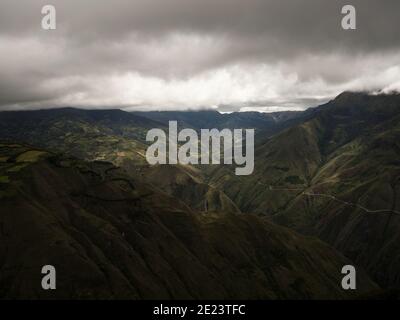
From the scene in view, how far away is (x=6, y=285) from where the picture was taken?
172 meters

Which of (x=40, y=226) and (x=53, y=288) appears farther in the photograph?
(x=40, y=226)

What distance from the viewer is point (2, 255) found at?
184m

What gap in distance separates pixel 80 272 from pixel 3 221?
1823 inches

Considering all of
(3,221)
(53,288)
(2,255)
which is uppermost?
(3,221)

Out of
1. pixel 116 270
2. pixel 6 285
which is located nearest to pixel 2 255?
pixel 6 285
